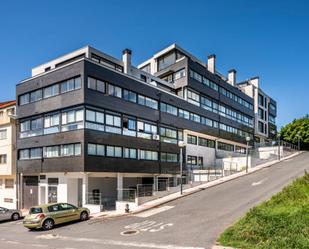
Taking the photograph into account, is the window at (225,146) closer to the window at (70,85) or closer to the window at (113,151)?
the window at (113,151)

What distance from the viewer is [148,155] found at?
3291 centimetres

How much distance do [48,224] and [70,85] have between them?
1223cm

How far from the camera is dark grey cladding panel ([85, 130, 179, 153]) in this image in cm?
2668

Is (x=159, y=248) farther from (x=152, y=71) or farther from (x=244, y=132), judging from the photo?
(x=244, y=132)

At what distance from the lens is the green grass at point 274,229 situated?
1127 centimetres

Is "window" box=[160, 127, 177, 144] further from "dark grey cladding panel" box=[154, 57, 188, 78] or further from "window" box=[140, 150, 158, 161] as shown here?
"dark grey cladding panel" box=[154, 57, 188, 78]

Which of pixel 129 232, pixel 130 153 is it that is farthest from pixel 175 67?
pixel 129 232

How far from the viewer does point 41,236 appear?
719 inches

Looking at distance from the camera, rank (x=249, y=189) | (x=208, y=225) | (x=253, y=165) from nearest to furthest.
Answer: (x=208, y=225)
(x=249, y=189)
(x=253, y=165)

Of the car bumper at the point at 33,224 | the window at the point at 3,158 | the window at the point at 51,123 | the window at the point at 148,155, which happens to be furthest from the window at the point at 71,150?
the window at the point at 3,158

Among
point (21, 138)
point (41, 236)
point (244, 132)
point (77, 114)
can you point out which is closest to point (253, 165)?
point (244, 132)

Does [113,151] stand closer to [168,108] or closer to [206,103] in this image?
[168,108]

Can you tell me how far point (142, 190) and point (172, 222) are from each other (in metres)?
8.78

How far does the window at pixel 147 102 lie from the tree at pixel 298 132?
35.7 m
